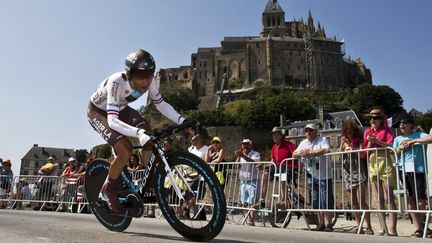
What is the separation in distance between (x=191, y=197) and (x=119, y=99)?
54.1 inches

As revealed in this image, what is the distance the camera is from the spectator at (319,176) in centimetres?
715

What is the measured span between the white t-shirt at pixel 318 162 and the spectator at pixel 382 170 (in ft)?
2.51

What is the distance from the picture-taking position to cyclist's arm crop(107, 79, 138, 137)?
14.4 ft

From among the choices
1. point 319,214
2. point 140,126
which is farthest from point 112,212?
point 319,214

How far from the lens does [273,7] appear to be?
127875 mm

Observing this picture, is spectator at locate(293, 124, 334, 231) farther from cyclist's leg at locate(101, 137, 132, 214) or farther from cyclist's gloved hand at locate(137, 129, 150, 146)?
cyclist's gloved hand at locate(137, 129, 150, 146)

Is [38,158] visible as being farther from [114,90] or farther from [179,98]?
[114,90]

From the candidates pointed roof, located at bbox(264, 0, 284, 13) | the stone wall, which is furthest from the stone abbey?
the stone wall

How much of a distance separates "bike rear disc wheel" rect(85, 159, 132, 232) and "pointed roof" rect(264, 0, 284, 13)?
12552 cm

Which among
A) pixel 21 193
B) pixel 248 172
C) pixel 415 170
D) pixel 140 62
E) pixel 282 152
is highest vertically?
pixel 140 62

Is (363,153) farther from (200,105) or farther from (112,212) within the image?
(200,105)

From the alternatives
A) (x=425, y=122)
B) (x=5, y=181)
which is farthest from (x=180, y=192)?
(x=425, y=122)

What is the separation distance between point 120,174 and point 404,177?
13.1ft

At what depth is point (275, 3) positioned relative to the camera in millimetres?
129750
